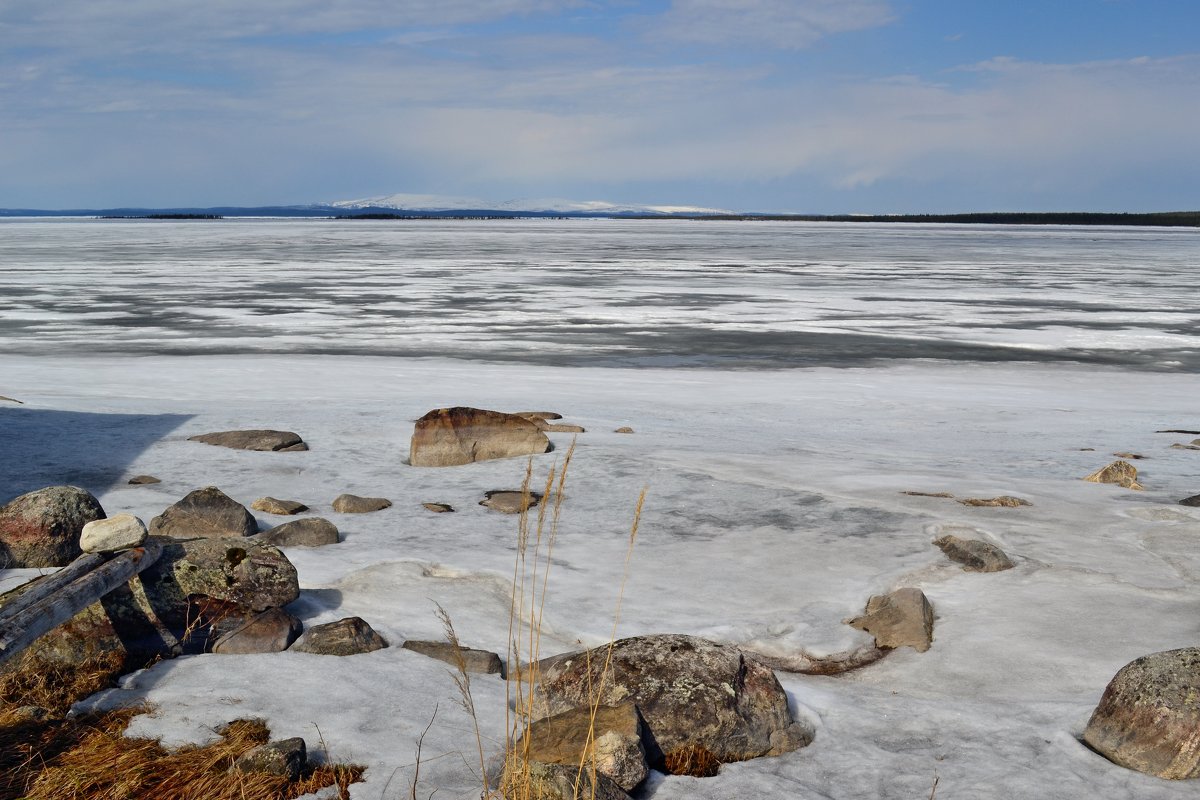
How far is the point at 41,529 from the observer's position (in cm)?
516

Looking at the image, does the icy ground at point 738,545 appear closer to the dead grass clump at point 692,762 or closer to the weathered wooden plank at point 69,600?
the dead grass clump at point 692,762

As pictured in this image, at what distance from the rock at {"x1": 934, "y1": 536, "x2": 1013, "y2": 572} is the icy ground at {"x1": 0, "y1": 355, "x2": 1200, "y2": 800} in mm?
83

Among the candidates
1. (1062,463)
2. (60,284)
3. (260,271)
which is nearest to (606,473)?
(1062,463)

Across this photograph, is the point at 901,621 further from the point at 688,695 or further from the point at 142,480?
the point at 142,480

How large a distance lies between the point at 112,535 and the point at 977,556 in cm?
409

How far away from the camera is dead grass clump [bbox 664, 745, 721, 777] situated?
3441 millimetres

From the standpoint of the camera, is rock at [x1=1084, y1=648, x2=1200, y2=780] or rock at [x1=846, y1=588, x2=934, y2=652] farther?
rock at [x1=846, y1=588, x2=934, y2=652]

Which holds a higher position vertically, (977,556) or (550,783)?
(550,783)

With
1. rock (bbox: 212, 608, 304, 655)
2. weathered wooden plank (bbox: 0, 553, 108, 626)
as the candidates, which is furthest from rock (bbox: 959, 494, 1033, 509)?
weathered wooden plank (bbox: 0, 553, 108, 626)

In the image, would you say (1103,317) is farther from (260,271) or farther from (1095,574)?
(260,271)

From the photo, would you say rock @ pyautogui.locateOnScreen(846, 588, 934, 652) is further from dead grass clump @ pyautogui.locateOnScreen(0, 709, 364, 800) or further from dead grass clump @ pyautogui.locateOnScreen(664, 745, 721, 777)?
dead grass clump @ pyautogui.locateOnScreen(0, 709, 364, 800)

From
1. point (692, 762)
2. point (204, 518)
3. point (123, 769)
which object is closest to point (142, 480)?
point (204, 518)

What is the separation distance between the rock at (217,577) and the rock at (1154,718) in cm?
318

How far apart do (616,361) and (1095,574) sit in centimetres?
861
